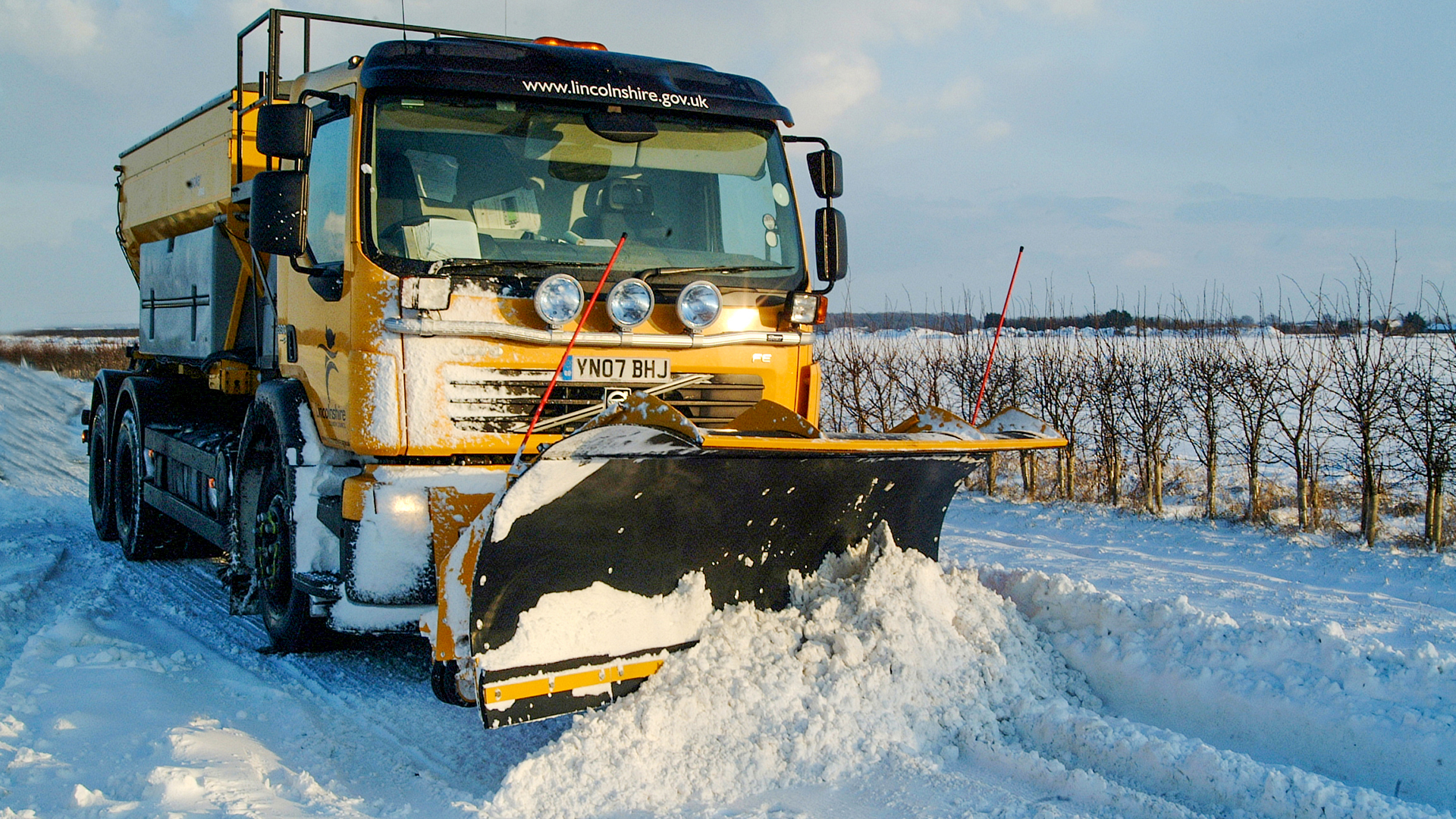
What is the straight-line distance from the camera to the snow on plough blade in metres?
3.43

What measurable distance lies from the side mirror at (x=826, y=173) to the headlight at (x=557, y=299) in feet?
4.80

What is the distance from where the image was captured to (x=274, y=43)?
18.0 ft

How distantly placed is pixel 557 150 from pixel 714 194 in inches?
28.4

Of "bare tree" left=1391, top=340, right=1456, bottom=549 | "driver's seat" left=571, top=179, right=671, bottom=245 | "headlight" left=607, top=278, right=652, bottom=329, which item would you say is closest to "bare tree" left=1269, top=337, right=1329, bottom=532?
"bare tree" left=1391, top=340, right=1456, bottom=549

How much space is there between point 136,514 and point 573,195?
4.88 m

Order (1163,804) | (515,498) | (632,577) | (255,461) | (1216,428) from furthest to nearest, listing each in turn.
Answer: (1216,428) → (255,461) → (632,577) → (515,498) → (1163,804)

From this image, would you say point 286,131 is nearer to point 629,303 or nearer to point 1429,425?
point 629,303

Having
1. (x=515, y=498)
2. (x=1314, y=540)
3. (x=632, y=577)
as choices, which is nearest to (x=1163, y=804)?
(x=632, y=577)

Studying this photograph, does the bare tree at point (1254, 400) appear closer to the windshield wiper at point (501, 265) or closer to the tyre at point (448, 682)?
the windshield wiper at point (501, 265)

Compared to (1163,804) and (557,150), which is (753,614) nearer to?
(1163,804)

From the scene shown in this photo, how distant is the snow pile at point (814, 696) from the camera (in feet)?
10.8

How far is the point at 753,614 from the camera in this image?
4004mm

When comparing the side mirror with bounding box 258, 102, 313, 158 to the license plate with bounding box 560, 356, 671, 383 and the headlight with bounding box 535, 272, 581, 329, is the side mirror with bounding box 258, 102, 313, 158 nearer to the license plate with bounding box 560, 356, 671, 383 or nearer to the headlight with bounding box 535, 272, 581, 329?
the headlight with bounding box 535, 272, 581, 329

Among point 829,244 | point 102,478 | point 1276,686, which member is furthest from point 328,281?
point 102,478
